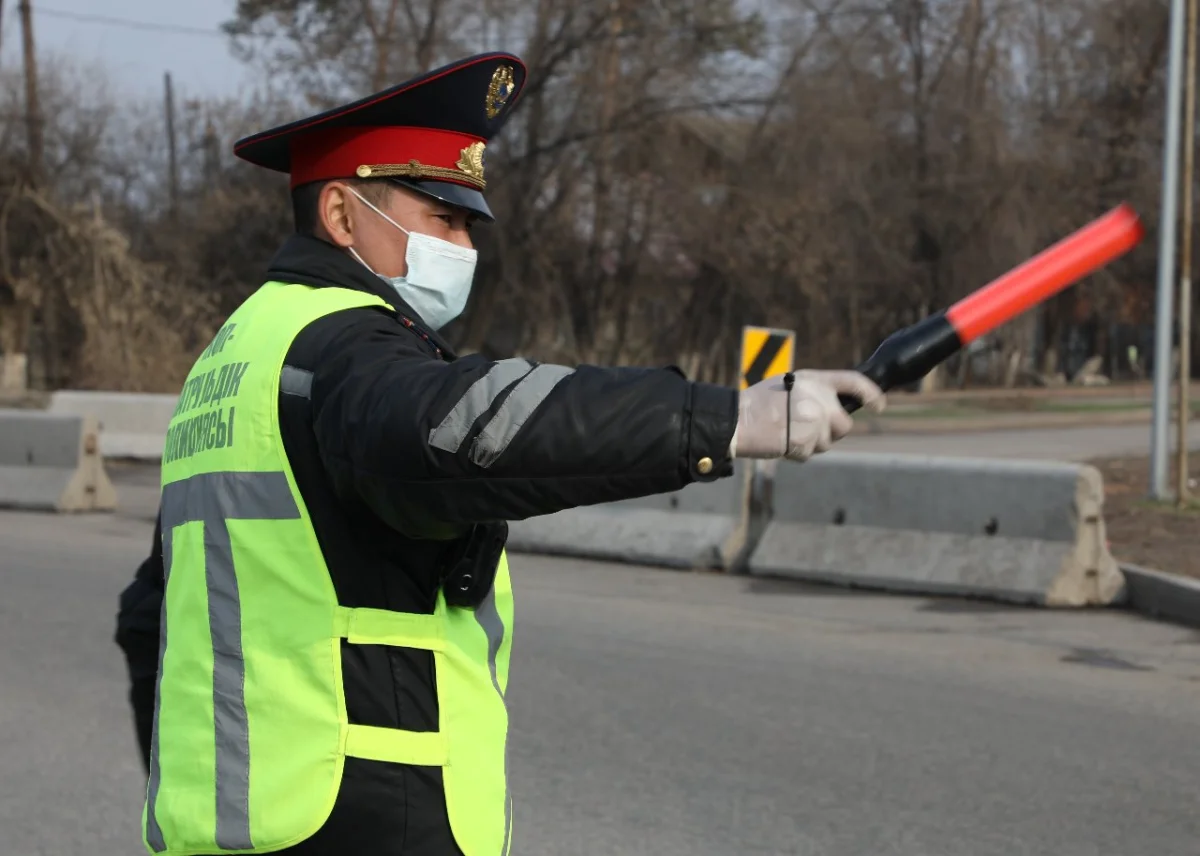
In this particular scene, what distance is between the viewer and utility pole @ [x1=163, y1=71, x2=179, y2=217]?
35.5 meters

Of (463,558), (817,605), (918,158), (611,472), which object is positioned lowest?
(817,605)

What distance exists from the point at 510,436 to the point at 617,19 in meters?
26.5

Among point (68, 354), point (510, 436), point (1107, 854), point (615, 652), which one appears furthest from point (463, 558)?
point (68, 354)

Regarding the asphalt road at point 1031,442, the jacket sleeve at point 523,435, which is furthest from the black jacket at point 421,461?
the asphalt road at point 1031,442

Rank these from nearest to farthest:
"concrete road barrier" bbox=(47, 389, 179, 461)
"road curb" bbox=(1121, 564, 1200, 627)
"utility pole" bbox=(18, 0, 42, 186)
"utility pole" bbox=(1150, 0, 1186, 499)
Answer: "road curb" bbox=(1121, 564, 1200, 627), "utility pole" bbox=(1150, 0, 1186, 499), "concrete road barrier" bbox=(47, 389, 179, 461), "utility pole" bbox=(18, 0, 42, 186)

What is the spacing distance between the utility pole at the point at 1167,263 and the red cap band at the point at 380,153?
10286 mm

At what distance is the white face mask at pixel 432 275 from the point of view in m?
2.08

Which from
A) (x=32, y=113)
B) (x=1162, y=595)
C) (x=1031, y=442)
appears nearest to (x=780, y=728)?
(x=1162, y=595)

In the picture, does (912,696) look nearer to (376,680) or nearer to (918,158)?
(376,680)

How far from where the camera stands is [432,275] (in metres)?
2.14

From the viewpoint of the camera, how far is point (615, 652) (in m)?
7.46

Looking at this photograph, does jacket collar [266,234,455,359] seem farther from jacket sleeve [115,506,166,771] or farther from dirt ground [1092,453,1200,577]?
dirt ground [1092,453,1200,577]

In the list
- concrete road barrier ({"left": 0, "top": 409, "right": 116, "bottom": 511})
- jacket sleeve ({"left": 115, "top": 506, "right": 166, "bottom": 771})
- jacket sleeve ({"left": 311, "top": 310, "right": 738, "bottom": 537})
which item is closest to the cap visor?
jacket sleeve ({"left": 311, "top": 310, "right": 738, "bottom": 537})

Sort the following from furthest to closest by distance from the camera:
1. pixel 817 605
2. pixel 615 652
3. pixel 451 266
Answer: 1. pixel 817 605
2. pixel 615 652
3. pixel 451 266
